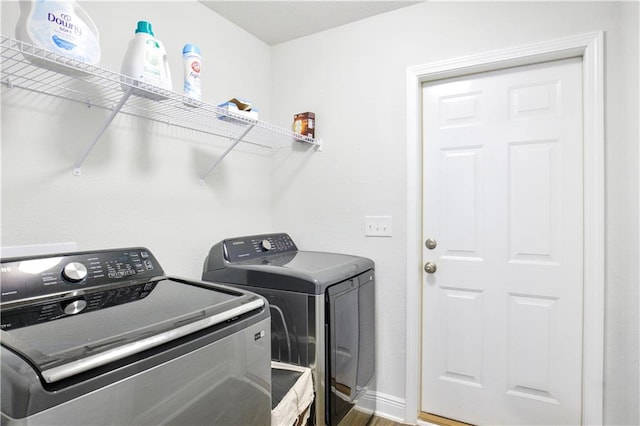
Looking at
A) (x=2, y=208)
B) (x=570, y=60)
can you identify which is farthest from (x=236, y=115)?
(x=570, y=60)

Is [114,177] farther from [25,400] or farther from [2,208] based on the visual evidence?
[25,400]

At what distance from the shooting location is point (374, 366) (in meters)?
2.12

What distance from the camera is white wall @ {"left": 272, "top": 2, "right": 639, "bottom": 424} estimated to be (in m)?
1.55

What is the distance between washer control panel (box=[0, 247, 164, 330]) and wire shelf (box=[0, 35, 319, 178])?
44 centimetres

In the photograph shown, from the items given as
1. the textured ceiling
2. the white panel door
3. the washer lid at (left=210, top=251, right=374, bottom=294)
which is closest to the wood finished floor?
the white panel door

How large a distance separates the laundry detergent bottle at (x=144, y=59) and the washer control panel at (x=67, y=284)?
0.65 m

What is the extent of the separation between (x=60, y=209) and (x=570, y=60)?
7.80ft

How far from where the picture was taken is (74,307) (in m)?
0.99

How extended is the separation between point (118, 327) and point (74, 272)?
48 cm

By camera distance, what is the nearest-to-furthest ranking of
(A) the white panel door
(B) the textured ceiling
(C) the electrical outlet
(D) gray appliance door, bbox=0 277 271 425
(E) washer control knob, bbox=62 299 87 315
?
(D) gray appliance door, bbox=0 277 271 425 < (E) washer control knob, bbox=62 299 87 315 < (A) the white panel door < (B) the textured ceiling < (C) the electrical outlet

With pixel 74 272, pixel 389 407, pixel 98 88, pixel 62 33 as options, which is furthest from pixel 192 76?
pixel 389 407

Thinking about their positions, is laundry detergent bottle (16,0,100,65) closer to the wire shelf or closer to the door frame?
the wire shelf

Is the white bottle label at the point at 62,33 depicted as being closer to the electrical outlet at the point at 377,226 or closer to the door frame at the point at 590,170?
the electrical outlet at the point at 377,226

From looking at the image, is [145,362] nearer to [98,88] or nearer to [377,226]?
[98,88]
